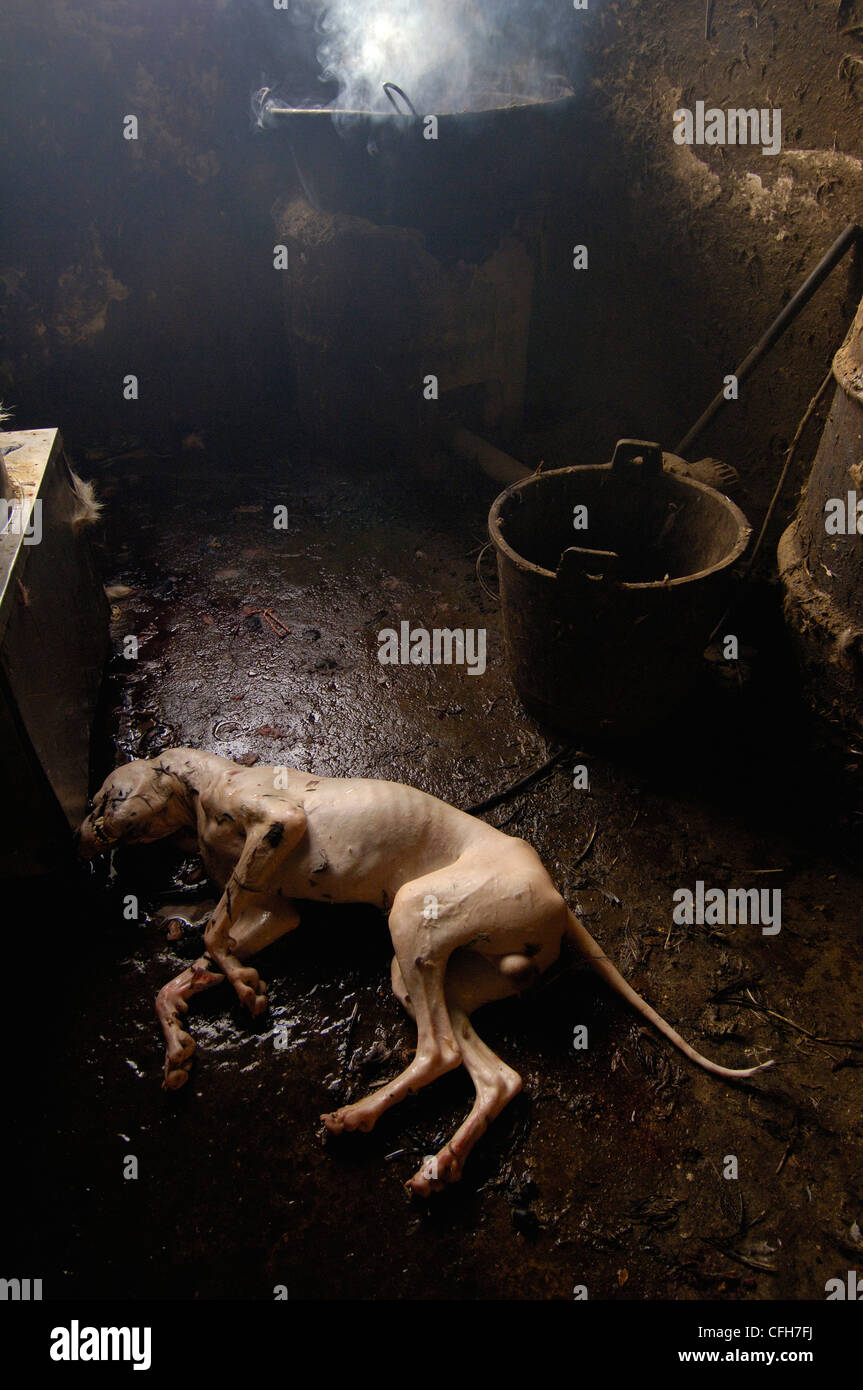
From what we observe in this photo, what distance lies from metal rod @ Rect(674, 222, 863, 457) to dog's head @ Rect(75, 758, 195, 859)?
361 cm

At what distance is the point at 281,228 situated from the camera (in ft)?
20.6

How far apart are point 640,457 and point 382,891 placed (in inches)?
106

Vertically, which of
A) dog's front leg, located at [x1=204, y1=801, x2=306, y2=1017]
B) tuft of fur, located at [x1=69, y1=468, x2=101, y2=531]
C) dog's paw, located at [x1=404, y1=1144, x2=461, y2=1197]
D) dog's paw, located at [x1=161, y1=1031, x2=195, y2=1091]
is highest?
tuft of fur, located at [x1=69, y1=468, x2=101, y2=531]

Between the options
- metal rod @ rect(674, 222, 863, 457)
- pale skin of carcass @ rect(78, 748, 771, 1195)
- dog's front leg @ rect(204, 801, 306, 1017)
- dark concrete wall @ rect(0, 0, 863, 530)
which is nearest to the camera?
pale skin of carcass @ rect(78, 748, 771, 1195)

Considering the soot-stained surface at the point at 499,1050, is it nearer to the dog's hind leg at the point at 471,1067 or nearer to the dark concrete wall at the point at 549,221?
the dog's hind leg at the point at 471,1067

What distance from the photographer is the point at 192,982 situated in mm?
2961

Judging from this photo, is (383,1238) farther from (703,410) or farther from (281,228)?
(281,228)

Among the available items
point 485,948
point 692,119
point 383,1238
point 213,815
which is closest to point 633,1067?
point 485,948

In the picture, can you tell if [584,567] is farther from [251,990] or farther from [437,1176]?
[437,1176]

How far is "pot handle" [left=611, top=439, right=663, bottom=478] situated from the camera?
413cm

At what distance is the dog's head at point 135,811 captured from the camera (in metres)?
3.16

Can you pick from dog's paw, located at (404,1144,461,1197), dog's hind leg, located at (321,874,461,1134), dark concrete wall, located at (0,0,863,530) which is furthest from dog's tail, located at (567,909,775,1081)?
dark concrete wall, located at (0,0,863,530)

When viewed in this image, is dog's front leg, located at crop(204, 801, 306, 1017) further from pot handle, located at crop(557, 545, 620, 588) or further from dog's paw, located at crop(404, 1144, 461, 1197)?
pot handle, located at crop(557, 545, 620, 588)

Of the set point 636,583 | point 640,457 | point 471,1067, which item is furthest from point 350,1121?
point 640,457
